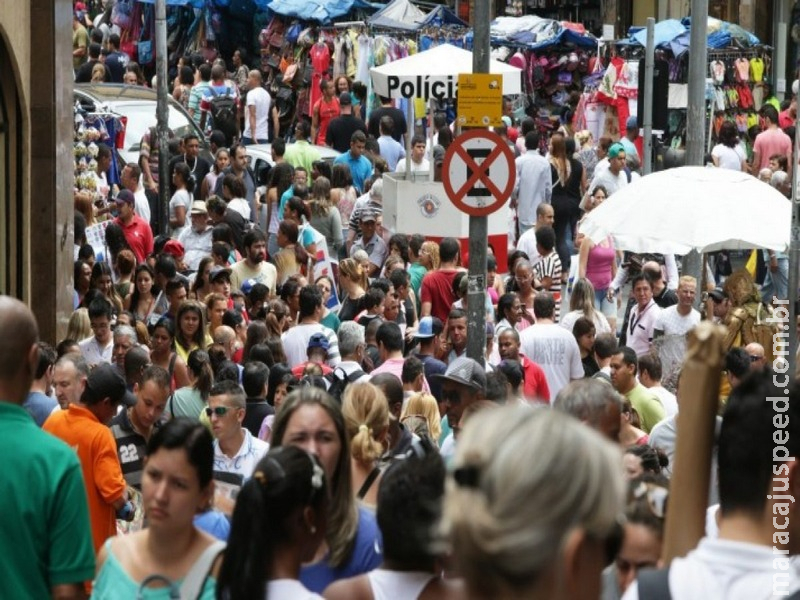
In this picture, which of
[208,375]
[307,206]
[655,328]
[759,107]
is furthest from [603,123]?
[208,375]

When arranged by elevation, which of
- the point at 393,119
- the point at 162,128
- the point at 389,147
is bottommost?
the point at 389,147

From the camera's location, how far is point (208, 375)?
10.6 metres

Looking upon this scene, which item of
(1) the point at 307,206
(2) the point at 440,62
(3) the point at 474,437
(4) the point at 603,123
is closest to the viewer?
(3) the point at 474,437

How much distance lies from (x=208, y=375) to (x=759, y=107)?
922 inches

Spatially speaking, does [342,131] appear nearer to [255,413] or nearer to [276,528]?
[255,413]

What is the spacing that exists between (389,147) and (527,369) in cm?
1303

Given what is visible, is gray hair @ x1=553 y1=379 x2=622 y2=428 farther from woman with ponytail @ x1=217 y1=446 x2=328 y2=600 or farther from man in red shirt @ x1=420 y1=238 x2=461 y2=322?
man in red shirt @ x1=420 y1=238 x2=461 y2=322

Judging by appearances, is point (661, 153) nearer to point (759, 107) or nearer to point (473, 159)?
point (759, 107)

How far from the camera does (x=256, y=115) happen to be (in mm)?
29766

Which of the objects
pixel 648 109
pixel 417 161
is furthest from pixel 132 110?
pixel 648 109

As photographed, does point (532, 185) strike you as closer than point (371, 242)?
No

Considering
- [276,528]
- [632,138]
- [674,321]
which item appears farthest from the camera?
[632,138]

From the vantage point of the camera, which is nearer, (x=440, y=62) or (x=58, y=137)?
(x=58, y=137)

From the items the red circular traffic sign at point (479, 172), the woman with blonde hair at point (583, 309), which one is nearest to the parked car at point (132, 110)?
the woman with blonde hair at point (583, 309)
